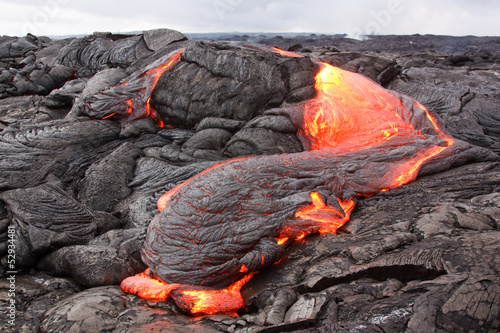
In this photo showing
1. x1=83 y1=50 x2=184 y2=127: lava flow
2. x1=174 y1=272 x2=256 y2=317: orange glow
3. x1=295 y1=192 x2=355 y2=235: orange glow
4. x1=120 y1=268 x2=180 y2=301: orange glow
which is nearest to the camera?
x1=174 y1=272 x2=256 y2=317: orange glow

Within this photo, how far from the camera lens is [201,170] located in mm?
5551

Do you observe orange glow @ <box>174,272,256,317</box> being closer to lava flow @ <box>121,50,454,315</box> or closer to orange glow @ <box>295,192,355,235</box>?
lava flow @ <box>121,50,454,315</box>

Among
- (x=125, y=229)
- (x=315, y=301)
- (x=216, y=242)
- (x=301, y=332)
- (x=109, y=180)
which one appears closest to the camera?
(x=301, y=332)

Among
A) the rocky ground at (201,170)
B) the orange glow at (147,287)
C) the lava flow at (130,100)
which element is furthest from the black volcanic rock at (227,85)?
the orange glow at (147,287)

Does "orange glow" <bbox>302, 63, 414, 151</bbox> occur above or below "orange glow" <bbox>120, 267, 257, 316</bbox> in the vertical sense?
above

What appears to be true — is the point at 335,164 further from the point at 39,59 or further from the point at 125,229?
the point at 39,59

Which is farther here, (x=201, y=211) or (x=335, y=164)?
(x=335, y=164)

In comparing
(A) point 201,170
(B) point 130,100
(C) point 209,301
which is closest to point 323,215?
(C) point 209,301

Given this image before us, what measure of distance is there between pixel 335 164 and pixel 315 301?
2.46 metres

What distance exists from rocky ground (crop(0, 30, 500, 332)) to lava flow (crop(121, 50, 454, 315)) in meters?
0.20

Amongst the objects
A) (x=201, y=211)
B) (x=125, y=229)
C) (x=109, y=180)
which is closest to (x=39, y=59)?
(x=109, y=180)

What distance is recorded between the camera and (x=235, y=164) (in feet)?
15.4

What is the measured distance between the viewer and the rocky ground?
296 cm

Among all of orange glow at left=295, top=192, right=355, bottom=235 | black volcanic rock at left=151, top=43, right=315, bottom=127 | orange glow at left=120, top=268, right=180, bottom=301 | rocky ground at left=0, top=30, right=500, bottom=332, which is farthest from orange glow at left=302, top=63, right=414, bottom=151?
orange glow at left=120, top=268, right=180, bottom=301
